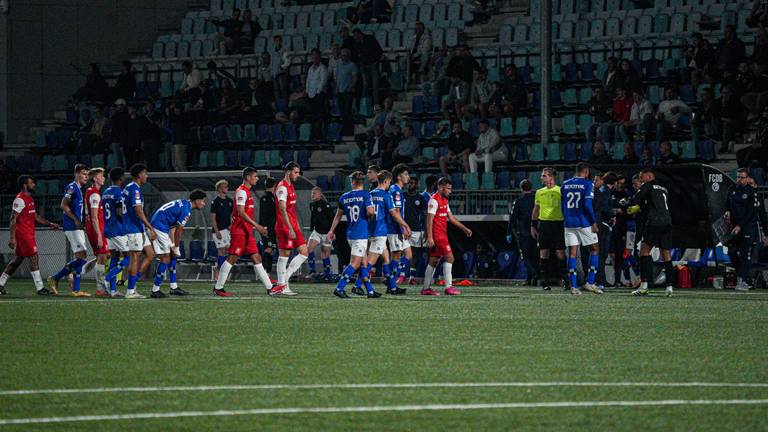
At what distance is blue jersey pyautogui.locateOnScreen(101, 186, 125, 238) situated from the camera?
1917 cm

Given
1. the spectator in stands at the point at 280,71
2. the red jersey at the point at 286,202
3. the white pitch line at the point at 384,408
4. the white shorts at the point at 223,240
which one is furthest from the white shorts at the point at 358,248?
the spectator in stands at the point at 280,71

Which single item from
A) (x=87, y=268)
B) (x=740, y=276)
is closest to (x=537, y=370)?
(x=740, y=276)

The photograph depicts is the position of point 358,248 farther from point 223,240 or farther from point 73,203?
point 223,240

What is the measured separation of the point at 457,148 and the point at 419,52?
509cm

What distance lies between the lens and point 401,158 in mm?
29328

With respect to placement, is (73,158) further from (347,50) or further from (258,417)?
(258,417)

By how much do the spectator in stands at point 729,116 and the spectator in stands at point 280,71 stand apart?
1233cm

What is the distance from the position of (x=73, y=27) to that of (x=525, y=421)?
34440mm

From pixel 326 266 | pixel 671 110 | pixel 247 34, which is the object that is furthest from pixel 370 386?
pixel 247 34

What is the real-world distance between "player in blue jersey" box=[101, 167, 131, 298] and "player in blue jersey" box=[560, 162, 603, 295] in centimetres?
690

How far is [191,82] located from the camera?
116 ft

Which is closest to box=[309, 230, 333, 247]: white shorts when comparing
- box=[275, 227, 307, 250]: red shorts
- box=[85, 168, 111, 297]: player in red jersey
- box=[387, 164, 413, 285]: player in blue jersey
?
box=[387, 164, 413, 285]: player in blue jersey

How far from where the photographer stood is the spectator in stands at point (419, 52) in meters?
32.7

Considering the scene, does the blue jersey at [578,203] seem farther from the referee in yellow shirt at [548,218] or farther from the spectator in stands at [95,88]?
the spectator in stands at [95,88]
